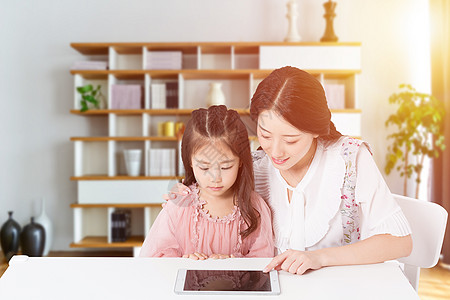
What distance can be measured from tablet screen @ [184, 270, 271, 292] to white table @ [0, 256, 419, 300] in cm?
3

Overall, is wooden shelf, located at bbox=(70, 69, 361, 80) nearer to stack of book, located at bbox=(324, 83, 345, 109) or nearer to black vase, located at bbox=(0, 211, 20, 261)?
stack of book, located at bbox=(324, 83, 345, 109)

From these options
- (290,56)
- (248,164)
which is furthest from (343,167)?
(290,56)

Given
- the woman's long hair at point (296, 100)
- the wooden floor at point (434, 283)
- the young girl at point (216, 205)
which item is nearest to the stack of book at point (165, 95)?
the wooden floor at point (434, 283)

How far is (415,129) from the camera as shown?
350cm

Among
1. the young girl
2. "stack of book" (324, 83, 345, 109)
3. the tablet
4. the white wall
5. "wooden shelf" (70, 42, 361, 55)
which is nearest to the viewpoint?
the tablet

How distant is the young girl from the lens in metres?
1.28

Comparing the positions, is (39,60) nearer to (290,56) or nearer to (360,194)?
(290,56)

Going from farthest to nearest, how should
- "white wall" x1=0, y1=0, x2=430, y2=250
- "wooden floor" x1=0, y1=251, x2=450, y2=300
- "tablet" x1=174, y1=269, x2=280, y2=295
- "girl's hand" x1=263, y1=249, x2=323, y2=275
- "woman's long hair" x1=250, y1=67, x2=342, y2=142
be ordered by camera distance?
1. "white wall" x1=0, y1=0, x2=430, y2=250
2. "wooden floor" x1=0, y1=251, x2=450, y2=300
3. "woman's long hair" x1=250, y1=67, x2=342, y2=142
4. "girl's hand" x1=263, y1=249, x2=323, y2=275
5. "tablet" x1=174, y1=269, x2=280, y2=295

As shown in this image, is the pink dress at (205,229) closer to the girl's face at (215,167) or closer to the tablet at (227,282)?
the girl's face at (215,167)

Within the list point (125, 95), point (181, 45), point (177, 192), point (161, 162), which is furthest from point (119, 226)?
point (177, 192)

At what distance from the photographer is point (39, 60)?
3.92m

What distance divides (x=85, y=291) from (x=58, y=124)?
3.29 metres

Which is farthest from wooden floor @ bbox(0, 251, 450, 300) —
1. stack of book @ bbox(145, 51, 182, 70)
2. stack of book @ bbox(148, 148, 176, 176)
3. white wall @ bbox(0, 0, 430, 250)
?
stack of book @ bbox(145, 51, 182, 70)

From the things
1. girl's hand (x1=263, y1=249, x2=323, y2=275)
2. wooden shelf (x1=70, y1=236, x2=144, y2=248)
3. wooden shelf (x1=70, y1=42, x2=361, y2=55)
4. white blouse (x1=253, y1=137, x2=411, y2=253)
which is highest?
wooden shelf (x1=70, y1=42, x2=361, y2=55)
